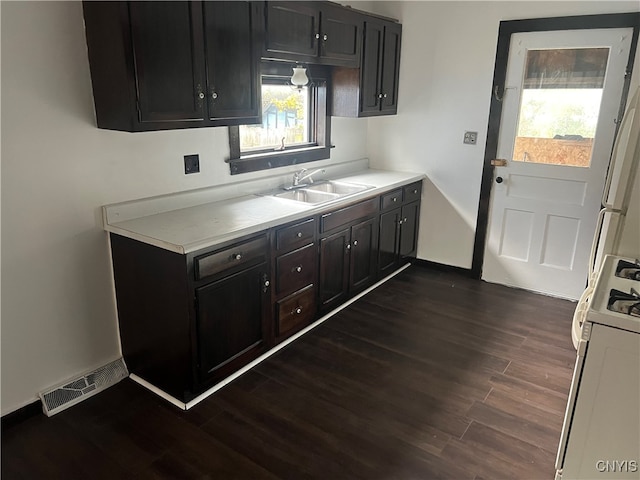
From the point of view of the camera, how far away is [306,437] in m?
2.21

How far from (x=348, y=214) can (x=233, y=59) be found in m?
1.30

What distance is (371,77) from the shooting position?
3.71 m

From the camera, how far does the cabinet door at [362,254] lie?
346cm

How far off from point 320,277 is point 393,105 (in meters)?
1.83

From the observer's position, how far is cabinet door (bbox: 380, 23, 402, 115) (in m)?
3.83

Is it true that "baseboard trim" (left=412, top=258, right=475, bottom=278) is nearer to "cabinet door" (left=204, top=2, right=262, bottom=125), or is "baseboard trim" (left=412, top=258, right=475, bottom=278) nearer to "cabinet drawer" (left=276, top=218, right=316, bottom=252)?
"cabinet drawer" (left=276, top=218, right=316, bottom=252)

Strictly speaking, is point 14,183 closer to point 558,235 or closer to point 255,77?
point 255,77

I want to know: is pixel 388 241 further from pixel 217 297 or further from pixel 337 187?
pixel 217 297

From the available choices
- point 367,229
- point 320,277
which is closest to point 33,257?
point 320,277

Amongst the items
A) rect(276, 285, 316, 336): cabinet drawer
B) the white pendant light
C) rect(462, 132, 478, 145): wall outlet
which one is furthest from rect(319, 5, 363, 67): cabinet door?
rect(276, 285, 316, 336): cabinet drawer

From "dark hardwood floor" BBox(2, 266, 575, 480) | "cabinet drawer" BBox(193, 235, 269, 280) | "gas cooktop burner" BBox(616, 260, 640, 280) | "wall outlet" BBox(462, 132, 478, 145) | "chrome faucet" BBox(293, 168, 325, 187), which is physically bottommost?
"dark hardwood floor" BBox(2, 266, 575, 480)

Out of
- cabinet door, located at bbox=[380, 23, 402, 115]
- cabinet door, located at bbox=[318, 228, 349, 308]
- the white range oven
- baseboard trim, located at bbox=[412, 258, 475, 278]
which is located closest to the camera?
the white range oven

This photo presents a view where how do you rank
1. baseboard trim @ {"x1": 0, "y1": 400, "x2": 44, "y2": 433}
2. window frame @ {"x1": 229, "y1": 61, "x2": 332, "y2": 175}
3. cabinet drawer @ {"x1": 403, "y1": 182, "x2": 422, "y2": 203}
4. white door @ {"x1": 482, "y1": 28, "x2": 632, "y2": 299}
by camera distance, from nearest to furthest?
baseboard trim @ {"x1": 0, "y1": 400, "x2": 44, "y2": 433}, window frame @ {"x1": 229, "y1": 61, "x2": 332, "y2": 175}, white door @ {"x1": 482, "y1": 28, "x2": 632, "y2": 299}, cabinet drawer @ {"x1": 403, "y1": 182, "x2": 422, "y2": 203}

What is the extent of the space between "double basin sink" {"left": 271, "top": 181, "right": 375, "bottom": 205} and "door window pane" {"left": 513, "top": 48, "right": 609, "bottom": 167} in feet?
4.43
